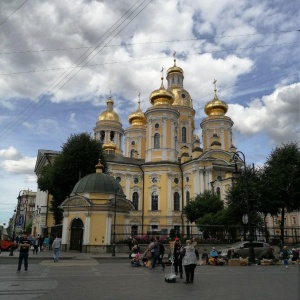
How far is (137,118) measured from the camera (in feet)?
221

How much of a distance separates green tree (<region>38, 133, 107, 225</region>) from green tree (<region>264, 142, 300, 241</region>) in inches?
735

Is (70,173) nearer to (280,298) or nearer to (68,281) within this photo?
(68,281)

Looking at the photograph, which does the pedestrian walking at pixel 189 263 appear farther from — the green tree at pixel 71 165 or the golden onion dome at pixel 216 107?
the golden onion dome at pixel 216 107

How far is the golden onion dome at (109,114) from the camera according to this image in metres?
69.1

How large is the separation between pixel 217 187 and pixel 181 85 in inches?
994

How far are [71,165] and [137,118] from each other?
30937 millimetres

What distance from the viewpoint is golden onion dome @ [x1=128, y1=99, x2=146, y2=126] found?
67.1m

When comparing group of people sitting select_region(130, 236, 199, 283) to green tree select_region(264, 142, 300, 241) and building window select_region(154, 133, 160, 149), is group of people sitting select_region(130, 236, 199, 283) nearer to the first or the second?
green tree select_region(264, 142, 300, 241)

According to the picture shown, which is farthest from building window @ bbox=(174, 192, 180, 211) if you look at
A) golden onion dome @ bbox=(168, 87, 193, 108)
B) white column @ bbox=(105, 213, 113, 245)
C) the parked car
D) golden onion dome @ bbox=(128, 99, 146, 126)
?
the parked car

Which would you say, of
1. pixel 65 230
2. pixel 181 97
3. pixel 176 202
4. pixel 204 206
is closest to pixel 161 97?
pixel 181 97

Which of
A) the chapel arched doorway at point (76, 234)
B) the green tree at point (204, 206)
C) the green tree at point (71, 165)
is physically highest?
the green tree at point (71, 165)

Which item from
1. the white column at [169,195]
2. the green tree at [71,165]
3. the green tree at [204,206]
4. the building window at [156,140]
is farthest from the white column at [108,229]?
the building window at [156,140]

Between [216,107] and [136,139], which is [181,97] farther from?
[136,139]

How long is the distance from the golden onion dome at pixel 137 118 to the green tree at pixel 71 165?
90.1 ft
